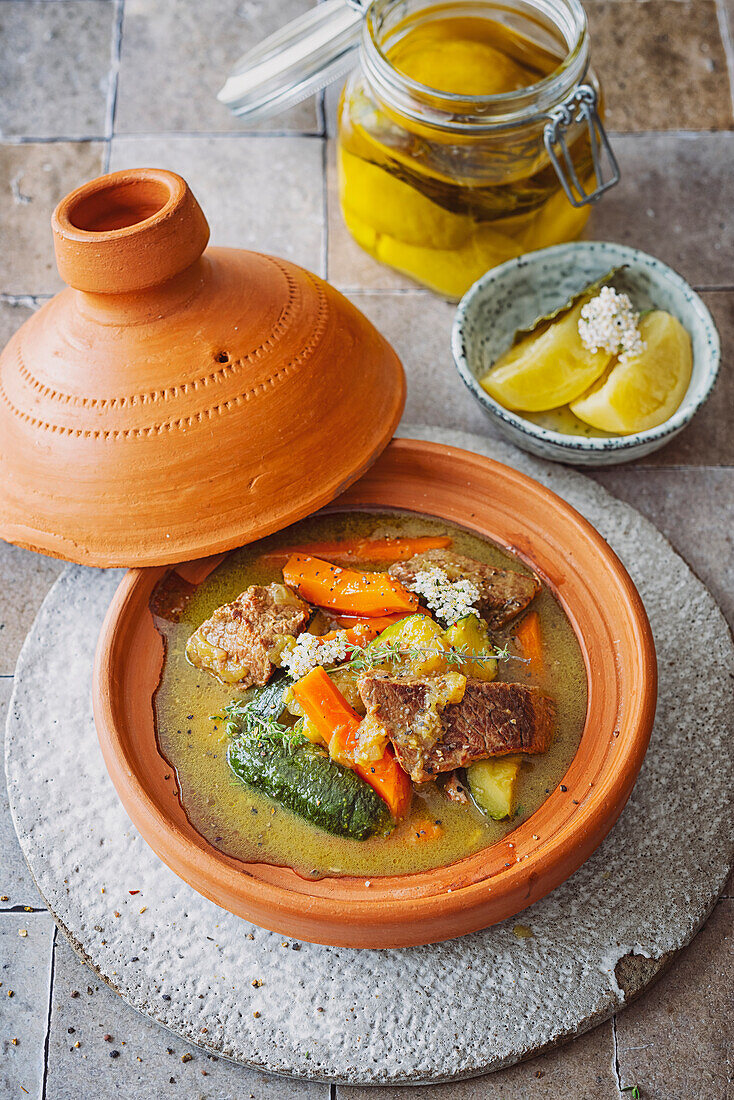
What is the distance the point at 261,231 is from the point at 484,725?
2.12 m

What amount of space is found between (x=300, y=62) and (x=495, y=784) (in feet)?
7.12

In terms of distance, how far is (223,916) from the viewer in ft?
7.17

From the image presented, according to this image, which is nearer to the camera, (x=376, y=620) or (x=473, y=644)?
(x=473, y=644)

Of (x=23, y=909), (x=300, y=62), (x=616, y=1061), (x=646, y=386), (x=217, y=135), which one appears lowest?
(x=616, y=1061)

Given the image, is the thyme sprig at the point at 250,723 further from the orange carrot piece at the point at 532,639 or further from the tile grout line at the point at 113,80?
the tile grout line at the point at 113,80

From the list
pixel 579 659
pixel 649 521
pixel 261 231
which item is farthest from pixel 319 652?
pixel 261 231

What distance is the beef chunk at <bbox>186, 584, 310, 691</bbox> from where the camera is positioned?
2.18 meters

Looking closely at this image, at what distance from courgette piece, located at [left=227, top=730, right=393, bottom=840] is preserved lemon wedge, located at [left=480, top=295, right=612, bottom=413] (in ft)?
4.07

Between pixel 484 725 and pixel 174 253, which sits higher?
pixel 174 253

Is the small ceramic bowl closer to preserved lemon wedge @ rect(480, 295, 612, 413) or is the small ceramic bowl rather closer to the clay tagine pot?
preserved lemon wedge @ rect(480, 295, 612, 413)

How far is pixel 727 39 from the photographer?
3844mm

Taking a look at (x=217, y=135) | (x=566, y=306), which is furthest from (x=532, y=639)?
(x=217, y=135)

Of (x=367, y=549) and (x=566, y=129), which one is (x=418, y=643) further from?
(x=566, y=129)

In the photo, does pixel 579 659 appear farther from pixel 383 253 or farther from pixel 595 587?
pixel 383 253
